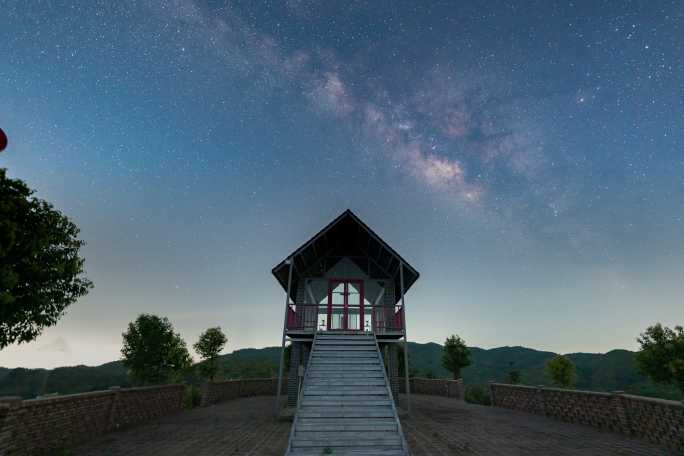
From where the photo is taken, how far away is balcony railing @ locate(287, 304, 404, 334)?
14375 millimetres

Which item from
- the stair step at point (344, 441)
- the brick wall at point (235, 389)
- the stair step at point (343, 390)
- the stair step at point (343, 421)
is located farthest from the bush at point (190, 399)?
the stair step at point (344, 441)

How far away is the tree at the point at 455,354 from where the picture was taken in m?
29.1

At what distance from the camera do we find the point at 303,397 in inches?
381

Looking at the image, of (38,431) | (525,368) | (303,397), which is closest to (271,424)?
(303,397)

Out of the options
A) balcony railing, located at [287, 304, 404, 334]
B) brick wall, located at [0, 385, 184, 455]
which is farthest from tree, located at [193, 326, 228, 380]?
balcony railing, located at [287, 304, 404, 334]

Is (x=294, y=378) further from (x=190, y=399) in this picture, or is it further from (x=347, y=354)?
(x=190, y=399)

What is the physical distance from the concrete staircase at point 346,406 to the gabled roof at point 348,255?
425 centimetres

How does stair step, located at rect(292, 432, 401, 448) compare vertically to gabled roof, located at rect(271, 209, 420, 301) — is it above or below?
below

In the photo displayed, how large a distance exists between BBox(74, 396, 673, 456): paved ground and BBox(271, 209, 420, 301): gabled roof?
6434 mm

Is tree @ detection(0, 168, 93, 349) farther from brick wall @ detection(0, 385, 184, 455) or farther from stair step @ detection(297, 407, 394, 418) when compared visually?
stair step @ detection(297, 407, 394, 418)

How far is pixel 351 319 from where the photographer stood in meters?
15.8

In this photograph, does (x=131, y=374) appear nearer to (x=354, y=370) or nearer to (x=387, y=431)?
(x=354, y=370)

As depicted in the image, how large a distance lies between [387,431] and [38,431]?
9376 mm

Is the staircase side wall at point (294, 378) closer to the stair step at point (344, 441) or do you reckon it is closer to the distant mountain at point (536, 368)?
the stair step at point (344, 441)
